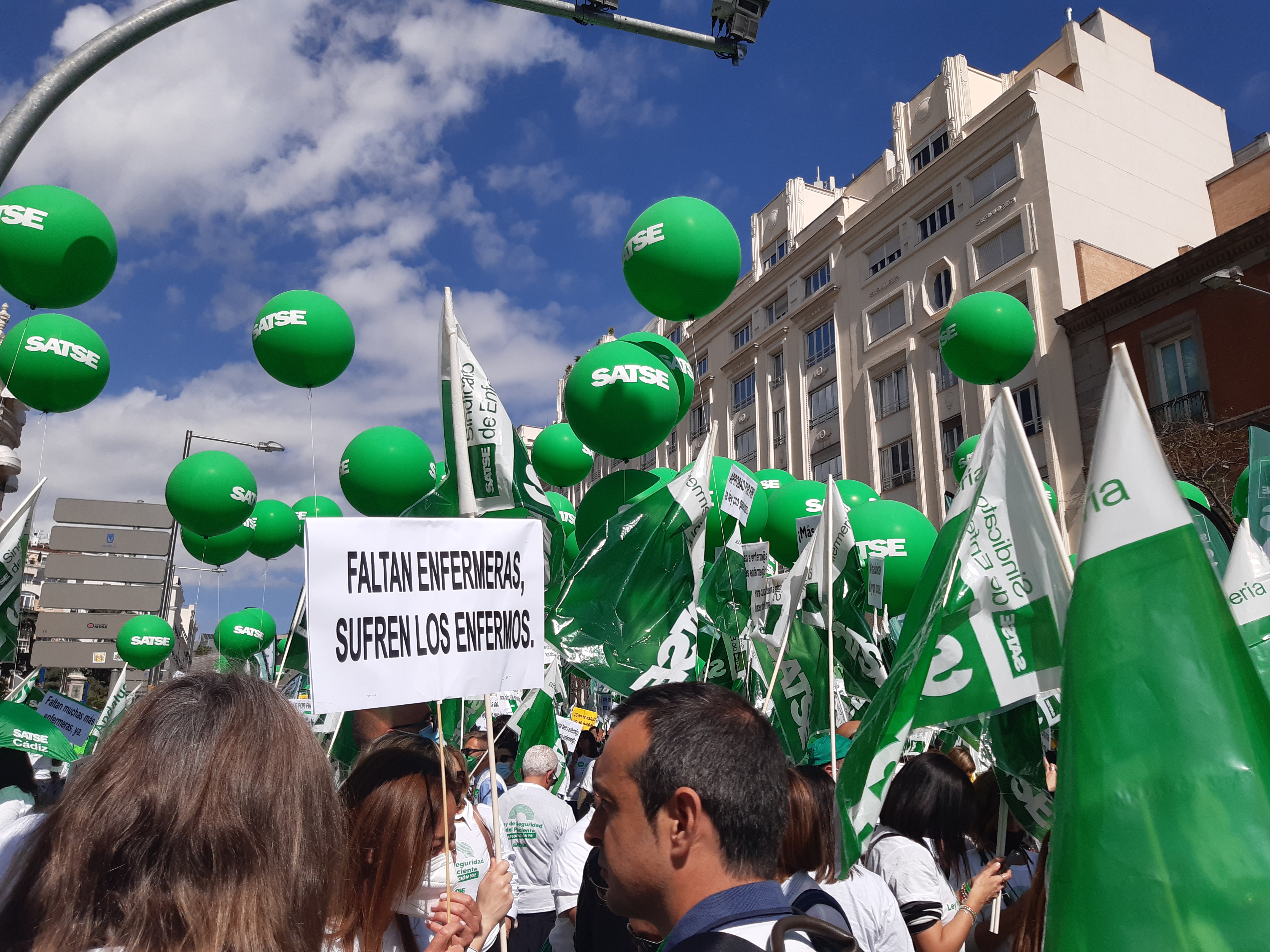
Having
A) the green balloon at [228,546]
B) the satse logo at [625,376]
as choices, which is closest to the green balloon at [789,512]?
the satse logo at [625,376]

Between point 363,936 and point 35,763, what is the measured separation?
9087mm

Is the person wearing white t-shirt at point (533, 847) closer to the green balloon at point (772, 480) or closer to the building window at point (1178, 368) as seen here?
the green balloon at point (772, 480)

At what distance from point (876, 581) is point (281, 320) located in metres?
4.39

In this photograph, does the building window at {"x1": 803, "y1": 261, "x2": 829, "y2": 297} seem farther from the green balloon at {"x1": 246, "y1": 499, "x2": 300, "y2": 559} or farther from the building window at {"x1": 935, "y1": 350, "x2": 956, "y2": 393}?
the green balloon at {"x1": 246, "y1": 499, "x2": 300, "y2": 559}

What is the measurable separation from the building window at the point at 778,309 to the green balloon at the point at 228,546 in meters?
24.7

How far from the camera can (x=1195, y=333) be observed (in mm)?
18594

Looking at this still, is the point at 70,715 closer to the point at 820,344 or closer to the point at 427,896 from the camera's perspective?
the point at 427,896

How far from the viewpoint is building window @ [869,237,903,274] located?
88.2 feet

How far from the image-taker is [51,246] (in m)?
5.25

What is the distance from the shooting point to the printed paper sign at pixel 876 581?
534 centimetres

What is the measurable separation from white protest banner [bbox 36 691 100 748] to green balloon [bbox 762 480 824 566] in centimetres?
595

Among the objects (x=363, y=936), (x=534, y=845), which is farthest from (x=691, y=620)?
(x=363, y=936)

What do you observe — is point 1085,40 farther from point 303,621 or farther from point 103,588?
point 103,588

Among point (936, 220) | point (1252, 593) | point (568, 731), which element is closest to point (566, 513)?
point (568, 731)
